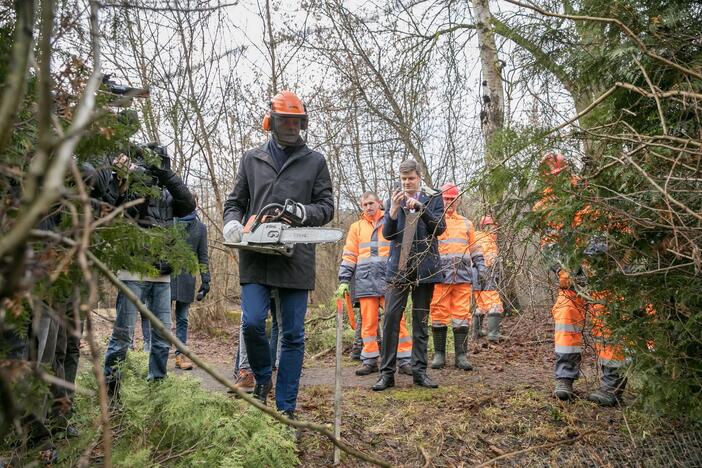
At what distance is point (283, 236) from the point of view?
373cm

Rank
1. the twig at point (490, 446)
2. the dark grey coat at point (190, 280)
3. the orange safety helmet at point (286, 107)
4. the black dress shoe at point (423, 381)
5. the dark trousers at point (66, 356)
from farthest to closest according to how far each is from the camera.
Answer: the dark grey coat at point (190, 280) → the black dress shoe at point (423, 381) → the orange safety helmet at point (286, 107) → the twig at point (490, 446) → the dark trousers at point (66, 356)

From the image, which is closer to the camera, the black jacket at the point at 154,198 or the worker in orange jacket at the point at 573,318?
the black jacket at the point at 154,198

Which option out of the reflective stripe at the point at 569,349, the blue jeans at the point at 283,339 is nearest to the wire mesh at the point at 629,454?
the reflective stripe at the point at 569,349

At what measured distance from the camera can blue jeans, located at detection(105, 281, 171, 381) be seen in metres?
4.17

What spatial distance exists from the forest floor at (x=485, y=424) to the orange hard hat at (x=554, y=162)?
1141 millimetres

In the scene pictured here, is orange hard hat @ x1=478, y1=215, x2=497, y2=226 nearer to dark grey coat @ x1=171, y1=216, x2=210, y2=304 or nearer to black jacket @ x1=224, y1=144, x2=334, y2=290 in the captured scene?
black jacket @ x1=224, y1=144, x2=334, y2=290

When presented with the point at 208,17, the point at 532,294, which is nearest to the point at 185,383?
the point at 532,294

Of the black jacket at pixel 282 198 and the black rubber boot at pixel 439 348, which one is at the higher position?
the black jacket at pixel 282 198

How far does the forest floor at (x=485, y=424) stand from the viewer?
3.72 meters

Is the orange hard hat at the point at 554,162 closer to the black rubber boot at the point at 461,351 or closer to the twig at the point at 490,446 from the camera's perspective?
the twig at the point at 490,446

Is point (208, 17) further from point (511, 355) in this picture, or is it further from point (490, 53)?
point (511, 355)

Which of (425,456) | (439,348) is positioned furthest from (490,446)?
(439,348)

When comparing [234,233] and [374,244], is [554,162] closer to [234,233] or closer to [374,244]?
[234,233]

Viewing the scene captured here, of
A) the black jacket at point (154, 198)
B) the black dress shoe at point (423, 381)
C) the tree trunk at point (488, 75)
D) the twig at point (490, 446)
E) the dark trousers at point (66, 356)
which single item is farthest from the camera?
the tree trunk at point (488, 75)
